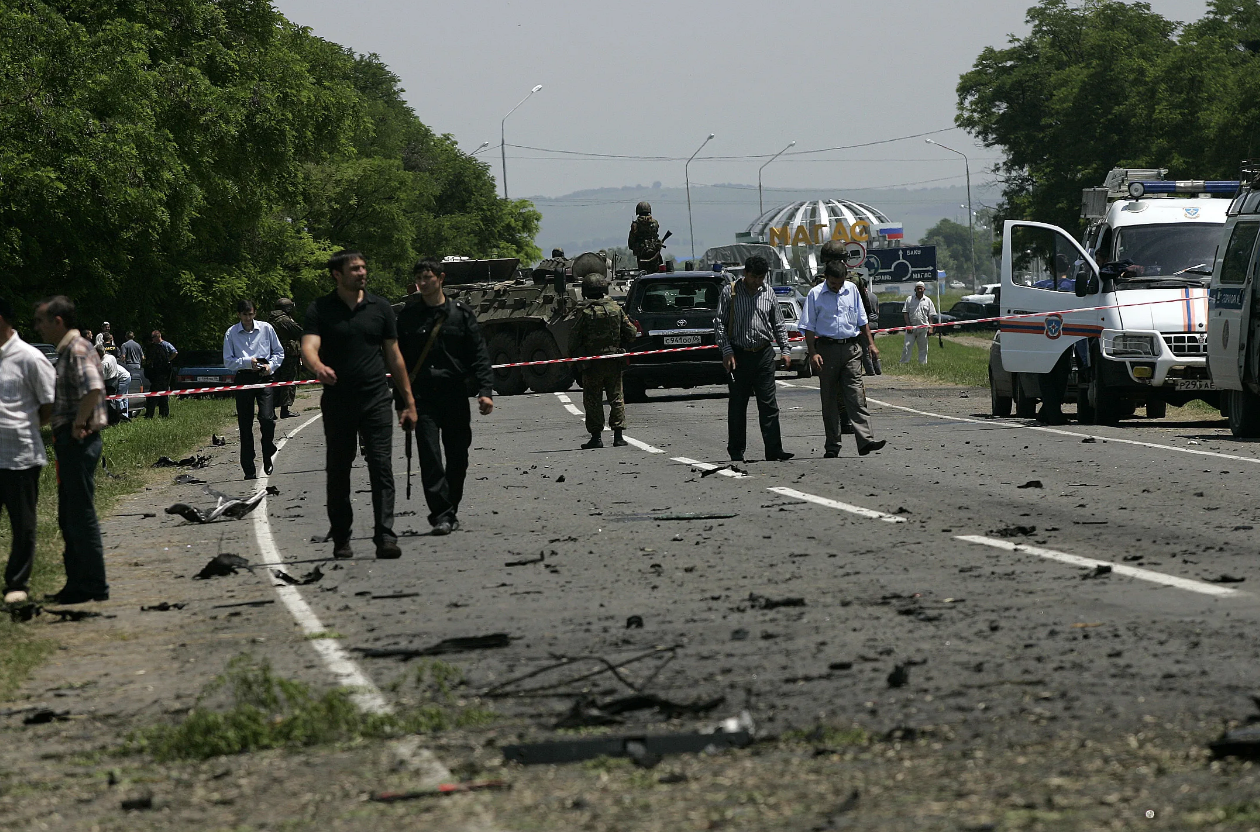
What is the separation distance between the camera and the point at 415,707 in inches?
247

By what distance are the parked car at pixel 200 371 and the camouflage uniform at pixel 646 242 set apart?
10021 millimetres

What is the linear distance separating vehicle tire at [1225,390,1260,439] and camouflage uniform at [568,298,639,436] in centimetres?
637

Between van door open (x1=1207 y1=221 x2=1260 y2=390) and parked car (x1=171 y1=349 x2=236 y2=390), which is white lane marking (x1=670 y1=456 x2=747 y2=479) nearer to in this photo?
van door open (x1=1207 y1=221 x2=1260 y2=390)

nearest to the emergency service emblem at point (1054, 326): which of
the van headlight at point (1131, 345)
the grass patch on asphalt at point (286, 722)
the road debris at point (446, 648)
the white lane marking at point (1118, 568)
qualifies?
the van headlight at point (1131, 345)

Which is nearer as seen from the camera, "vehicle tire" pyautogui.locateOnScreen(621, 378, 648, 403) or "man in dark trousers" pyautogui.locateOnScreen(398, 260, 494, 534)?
"man in dark trousers" pyautogui.locateOnScreen(398, 260, 494, 534)

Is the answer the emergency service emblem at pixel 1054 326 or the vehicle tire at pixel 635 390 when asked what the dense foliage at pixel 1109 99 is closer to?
the vehicle tire at pixel 635 390

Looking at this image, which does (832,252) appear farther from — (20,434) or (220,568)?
(20,434)

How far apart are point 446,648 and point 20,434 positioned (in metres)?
3.31

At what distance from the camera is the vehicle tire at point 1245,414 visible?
56.9 feet

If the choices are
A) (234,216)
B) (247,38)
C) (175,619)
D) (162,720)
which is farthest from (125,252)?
(162,720)

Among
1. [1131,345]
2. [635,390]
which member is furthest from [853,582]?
[635,390]

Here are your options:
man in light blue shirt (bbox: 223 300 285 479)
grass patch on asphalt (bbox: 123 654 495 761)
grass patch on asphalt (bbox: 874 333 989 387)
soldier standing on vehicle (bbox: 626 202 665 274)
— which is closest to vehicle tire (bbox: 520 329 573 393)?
soldier standing on vehicle (bbox: 626 202 665 274)

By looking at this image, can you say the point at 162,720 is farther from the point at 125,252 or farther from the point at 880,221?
the point at 880,221

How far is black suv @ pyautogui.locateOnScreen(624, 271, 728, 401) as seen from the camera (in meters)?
28.0
